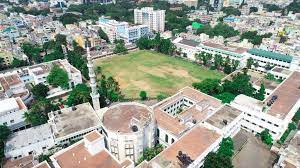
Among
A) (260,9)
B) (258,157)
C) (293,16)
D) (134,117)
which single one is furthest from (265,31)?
(134,117)

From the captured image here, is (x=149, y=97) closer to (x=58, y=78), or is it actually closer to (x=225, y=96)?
(x=225, y=96)

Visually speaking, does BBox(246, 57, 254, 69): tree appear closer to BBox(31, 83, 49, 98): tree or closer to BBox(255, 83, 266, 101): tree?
BBox(255, 83, 266, 101): tree

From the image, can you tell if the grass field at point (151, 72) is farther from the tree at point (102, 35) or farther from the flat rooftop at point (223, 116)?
the tree at point (102, 35)

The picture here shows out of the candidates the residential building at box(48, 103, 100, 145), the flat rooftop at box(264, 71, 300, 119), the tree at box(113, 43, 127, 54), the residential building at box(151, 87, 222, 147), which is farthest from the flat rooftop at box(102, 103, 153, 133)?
the tree at box(113, 43, 127, 54)

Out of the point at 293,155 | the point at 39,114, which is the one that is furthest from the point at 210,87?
the point at 39,114

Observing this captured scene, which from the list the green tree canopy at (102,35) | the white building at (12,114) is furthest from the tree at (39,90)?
the green tree canopy at (102,35)
